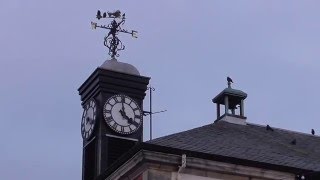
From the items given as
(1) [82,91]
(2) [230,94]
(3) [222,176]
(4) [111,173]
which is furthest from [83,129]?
(3) [222,176]

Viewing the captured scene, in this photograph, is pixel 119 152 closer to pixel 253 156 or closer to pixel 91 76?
pixel 91 76

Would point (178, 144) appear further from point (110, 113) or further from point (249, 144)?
point (110, 113)

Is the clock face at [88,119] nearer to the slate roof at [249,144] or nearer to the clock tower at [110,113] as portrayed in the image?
the clock tower at [110,113]

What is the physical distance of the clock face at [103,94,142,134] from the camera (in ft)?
130

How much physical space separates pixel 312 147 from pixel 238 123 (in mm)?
2777

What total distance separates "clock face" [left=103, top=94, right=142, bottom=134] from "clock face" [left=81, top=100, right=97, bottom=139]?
0.62 metres

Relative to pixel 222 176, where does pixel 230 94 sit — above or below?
above

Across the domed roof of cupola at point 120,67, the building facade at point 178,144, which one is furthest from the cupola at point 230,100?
the domed roof of cupola at point 120,67

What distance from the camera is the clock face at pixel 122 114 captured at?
3947 centimetres

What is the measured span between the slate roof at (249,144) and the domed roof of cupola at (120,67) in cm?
819

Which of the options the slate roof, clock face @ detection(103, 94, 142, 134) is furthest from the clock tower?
the slate roof

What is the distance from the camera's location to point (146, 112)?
4147 cm

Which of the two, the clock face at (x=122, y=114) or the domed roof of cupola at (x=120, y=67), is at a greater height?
the domed roof of cupola at (x=120, y=67)

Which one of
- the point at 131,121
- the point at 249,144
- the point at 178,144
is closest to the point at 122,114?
the point at 131,121
